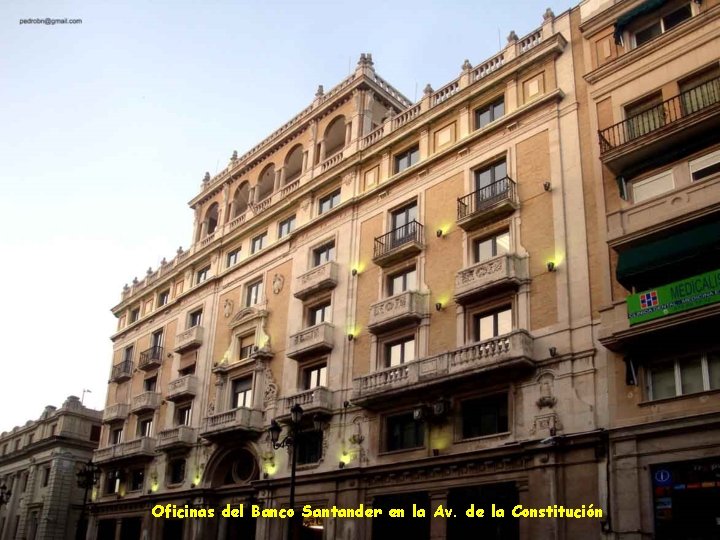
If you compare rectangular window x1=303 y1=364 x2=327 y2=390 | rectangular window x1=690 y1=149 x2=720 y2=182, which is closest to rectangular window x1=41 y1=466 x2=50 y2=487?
rectangular window x1=303 y1=364 x2=327 y2=390

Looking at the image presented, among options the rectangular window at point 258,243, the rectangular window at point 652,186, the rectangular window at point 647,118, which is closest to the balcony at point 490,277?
the rectangular window at point 652,186

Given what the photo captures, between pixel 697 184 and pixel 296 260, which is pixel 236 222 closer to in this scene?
pixel 296 260

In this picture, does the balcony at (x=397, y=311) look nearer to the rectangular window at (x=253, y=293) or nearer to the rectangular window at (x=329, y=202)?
the rectangular window at (x=329, y=202)

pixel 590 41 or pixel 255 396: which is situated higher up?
pixel 590 41

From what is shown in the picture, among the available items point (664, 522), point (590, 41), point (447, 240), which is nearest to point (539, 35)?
point (590, 41)

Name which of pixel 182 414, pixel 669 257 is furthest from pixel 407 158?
pixel 182 414

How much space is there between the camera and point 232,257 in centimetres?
4125

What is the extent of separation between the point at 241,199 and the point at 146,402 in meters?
13.0

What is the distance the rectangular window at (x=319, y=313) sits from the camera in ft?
107

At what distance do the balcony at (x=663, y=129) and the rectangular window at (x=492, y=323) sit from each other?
5.89 m

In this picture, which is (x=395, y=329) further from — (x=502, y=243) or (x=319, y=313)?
(x=319, y=313)

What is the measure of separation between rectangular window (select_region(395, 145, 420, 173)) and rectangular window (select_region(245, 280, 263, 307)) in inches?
393

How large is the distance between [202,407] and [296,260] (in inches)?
364

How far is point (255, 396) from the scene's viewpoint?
3375cm
